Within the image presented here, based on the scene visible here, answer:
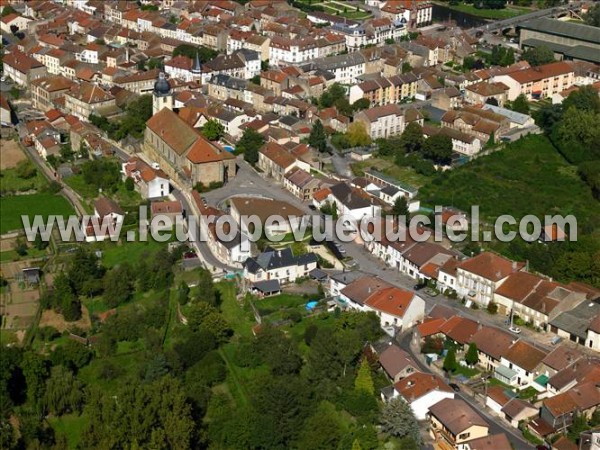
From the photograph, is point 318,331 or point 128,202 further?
point 128,202

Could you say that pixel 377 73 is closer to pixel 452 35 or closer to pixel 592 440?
pixel 452 35

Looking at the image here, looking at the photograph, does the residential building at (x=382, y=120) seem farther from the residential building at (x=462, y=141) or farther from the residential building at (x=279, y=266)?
the residential building at (x=279, y=266)

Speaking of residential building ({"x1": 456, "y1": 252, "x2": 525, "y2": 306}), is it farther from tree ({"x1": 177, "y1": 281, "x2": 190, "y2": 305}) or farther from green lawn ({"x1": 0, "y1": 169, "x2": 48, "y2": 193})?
green lawn ({"x1": 0, "y1": 169, "x2": 48, "y2": 193})

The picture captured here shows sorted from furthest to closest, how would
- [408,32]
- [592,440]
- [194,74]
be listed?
[408,32], [194,74], [592,440]

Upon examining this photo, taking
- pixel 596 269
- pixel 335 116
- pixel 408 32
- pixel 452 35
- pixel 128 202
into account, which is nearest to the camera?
pixel 596 269

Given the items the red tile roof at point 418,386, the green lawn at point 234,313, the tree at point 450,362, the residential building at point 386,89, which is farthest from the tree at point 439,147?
the red tile roof at point 418,386

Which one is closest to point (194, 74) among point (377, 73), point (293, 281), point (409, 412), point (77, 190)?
point (377, 73)
